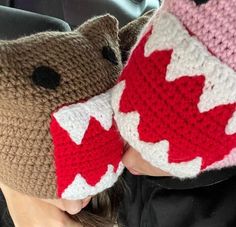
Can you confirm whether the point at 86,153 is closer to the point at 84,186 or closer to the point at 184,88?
the point at 84,186

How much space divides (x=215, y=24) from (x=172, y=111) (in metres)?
0.11

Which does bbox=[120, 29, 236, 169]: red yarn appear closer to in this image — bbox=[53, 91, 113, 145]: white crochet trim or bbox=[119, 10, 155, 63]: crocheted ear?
bbox=[53, 91, 113, 145]: white crochet trim

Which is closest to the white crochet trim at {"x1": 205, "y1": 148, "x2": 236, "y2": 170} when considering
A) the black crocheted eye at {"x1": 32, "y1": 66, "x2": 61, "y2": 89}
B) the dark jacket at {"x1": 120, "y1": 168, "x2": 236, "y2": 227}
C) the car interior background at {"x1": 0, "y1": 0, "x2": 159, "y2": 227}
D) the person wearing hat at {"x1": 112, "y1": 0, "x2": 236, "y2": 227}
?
the person wearing hat at {"x1": 112, "y1": 0, "x2": 236, "y2": 227}

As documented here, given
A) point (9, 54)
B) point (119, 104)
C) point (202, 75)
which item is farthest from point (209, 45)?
point (9, 54)

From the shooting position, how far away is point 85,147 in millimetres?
614

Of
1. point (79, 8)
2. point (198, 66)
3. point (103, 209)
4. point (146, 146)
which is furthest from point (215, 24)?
point (79, 8)

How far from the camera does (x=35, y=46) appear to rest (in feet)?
1.94

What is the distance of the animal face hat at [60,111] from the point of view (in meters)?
0.58

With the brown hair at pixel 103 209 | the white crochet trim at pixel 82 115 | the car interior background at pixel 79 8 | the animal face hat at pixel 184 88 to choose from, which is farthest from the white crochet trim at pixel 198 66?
the car interior background at pixel 79 8

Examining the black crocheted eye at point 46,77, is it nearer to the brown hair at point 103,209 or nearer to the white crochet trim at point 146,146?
the white crochet trim at point 146,146

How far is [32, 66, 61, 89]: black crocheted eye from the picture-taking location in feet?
1.88

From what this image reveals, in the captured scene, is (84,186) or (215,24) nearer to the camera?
(215,24)

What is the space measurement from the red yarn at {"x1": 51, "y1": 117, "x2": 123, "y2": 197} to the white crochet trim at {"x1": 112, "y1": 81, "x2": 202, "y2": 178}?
0.16 ft

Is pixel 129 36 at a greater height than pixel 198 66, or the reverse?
pixel 198 66
